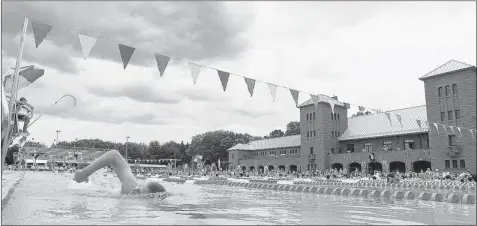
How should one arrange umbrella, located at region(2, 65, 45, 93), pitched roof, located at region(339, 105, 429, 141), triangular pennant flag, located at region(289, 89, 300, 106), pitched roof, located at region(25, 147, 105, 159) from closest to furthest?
umbrella, located at region(2, 65, 45, 93) < triangular pennant flag, located at region(289, 89, 300, 106) < pitched roof, located at region(339, 105, 429, 141) < pitched roof, located at region(25, 147, 105, 159)

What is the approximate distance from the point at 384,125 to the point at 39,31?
1928 inches

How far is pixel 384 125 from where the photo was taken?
5162 cm

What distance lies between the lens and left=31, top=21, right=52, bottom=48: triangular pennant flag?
31.0 feet

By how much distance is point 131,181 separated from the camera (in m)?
14.3

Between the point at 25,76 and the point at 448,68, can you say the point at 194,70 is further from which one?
the point at 448,68

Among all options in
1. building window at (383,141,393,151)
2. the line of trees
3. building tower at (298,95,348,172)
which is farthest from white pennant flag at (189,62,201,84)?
the line of trees

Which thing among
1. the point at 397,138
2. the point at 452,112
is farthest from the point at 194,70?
the point at 397,138

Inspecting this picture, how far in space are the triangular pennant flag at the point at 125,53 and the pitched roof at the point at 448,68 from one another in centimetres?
3846

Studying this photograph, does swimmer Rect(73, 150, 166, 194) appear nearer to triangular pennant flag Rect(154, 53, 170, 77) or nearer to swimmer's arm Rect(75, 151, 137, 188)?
swimmer's arm Rect(75, 151, 137, 188)

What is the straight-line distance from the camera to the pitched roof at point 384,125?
156 ft

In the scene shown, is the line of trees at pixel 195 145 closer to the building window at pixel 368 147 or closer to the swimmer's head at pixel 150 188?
the building window at pixel 368 147

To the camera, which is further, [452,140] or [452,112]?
[452,112]

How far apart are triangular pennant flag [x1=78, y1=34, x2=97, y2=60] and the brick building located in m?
19.3

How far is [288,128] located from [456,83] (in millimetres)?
49823
